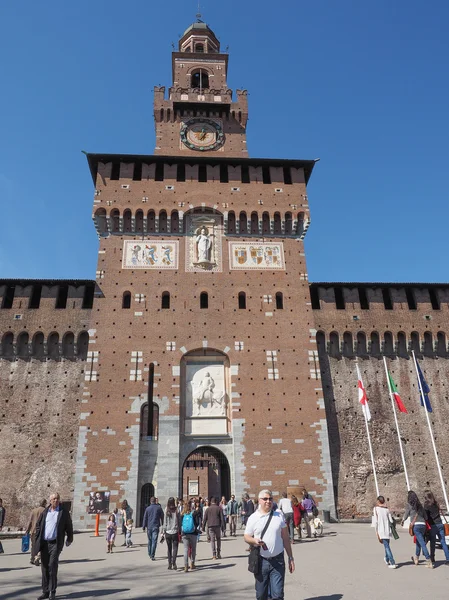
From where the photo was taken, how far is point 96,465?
19.8 meters

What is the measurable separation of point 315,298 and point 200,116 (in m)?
14.6

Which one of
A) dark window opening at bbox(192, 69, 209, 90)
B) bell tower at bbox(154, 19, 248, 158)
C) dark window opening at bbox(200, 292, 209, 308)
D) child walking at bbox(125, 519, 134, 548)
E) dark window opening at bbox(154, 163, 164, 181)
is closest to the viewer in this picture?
child walking at bbox(125, 519, 134, 548)

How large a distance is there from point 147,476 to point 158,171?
16.3m

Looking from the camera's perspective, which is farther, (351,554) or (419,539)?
(351,554)

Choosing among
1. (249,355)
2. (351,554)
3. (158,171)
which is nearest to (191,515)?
(351,554)

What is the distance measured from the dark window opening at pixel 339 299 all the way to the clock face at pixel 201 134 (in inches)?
471

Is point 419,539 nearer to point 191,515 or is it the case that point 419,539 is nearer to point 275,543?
point 191,515

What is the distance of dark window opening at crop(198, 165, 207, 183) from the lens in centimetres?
2662

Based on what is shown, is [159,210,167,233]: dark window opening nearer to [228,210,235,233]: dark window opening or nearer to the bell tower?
[228,210,235,233]: dark window opening

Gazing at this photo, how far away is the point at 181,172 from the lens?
26.6 m

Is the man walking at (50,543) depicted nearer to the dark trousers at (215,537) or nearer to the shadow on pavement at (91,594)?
the shadow on pavement at (91,594)

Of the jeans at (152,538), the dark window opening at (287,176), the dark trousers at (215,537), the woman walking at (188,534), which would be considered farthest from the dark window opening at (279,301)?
the woman walking at (188,534)

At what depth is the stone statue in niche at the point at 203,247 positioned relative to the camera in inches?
950

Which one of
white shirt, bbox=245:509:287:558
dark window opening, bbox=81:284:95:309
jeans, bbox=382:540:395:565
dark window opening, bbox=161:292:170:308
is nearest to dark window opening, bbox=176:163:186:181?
dark window opening, bbox=161:292:170:308
